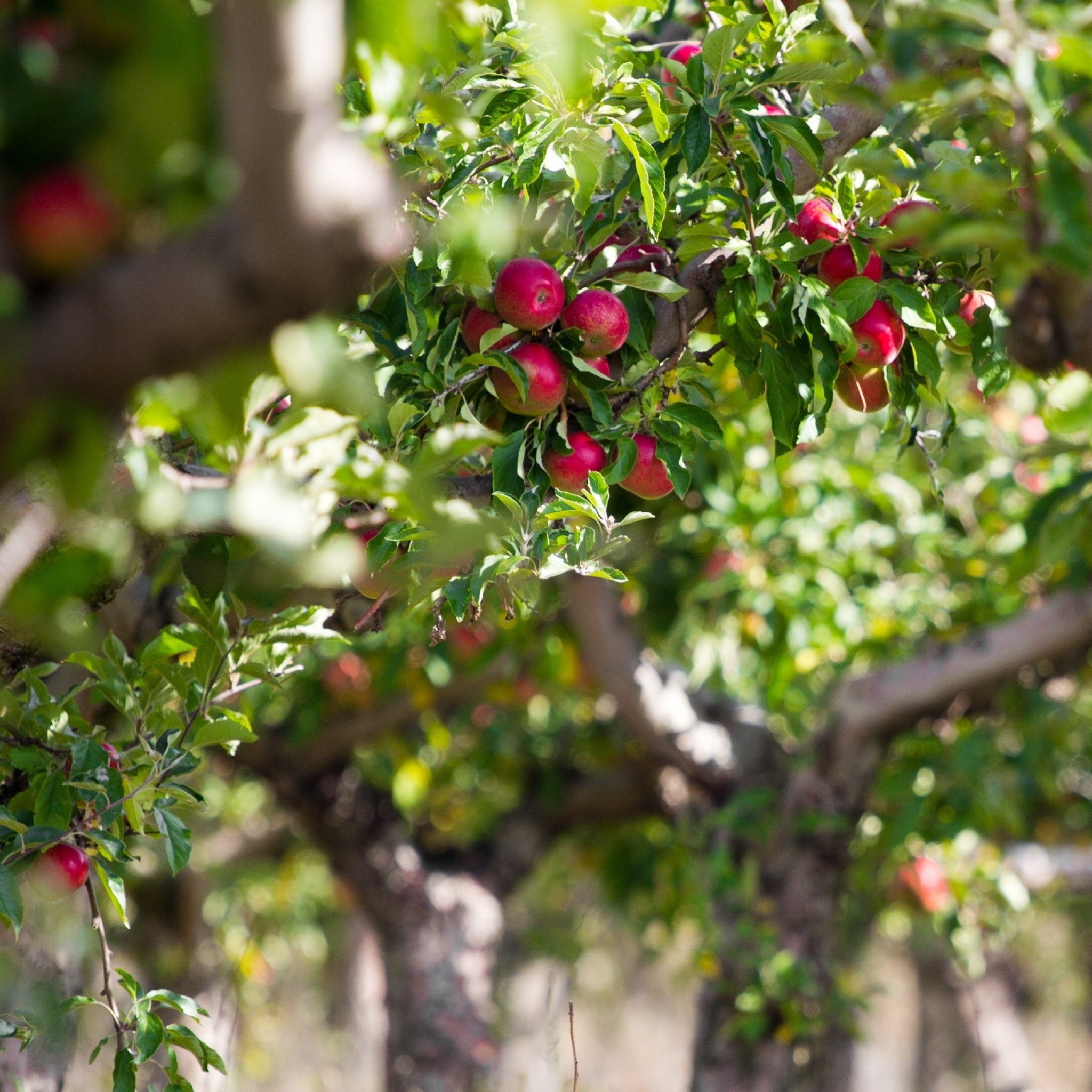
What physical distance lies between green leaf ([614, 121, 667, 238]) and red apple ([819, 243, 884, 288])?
0.83 ft

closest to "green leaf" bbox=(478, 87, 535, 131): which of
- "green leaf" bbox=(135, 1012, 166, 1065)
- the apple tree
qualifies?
the apple tree

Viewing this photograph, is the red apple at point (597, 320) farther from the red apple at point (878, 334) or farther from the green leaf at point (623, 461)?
the red apple at point (878, 334)

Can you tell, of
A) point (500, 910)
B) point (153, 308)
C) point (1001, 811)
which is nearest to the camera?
point (153, 308)

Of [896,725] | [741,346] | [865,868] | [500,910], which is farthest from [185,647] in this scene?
[500,910]

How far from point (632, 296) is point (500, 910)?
3.31 m

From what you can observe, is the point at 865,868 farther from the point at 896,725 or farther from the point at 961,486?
the point at 961,486

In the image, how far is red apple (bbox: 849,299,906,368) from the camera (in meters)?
1.50

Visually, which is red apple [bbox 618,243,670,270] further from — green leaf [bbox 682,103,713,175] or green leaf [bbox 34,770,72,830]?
green leaf [bbox 34,770,72,830]

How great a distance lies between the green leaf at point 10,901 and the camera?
128cm

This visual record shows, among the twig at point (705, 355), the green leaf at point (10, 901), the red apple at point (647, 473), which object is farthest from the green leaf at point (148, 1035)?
the twig at point (705, 355)

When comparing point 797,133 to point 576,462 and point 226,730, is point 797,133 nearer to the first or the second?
point 576,462

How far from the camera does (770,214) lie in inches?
59.6

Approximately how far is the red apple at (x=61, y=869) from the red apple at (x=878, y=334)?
1.18 m

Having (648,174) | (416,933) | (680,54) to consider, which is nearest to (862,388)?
(648,174)
